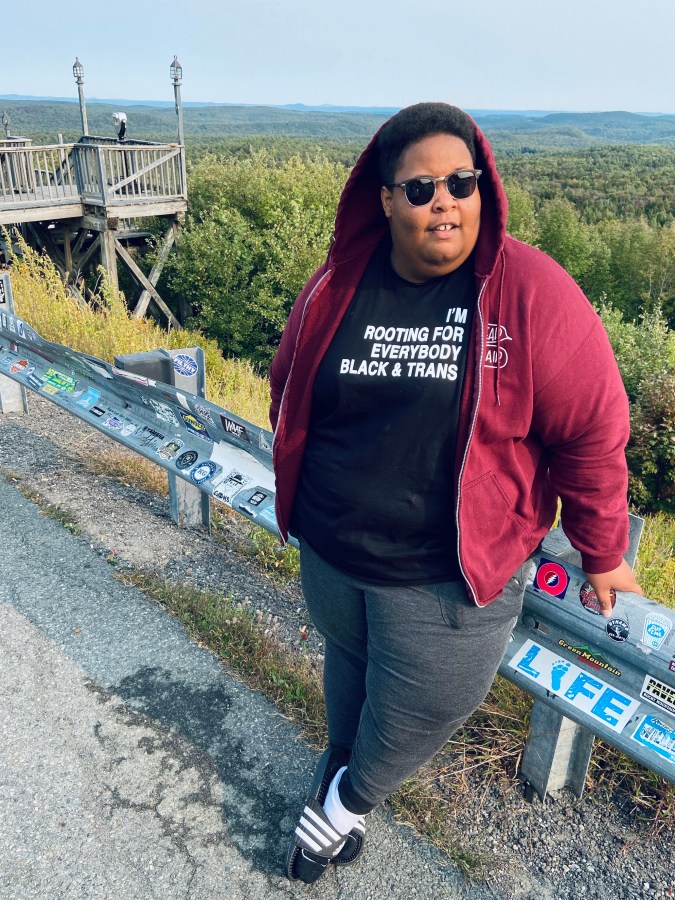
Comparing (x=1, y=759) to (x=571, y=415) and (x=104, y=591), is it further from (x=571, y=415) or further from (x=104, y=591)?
(x=571, y=415)

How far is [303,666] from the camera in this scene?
2.95 m

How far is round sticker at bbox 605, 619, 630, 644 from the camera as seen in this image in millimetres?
1949

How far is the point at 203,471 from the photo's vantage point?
3.58 m

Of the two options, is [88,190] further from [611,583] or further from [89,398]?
[611,583]

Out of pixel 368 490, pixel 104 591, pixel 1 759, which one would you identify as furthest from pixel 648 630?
pixel 104 591

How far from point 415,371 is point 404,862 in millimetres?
1444

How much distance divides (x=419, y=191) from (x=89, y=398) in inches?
131

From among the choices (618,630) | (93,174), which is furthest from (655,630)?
(93,174)

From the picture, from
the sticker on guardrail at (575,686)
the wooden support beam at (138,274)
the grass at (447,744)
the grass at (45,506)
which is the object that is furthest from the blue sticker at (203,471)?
the wooden support beam at (138,274)

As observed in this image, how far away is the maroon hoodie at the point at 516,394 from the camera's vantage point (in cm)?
164

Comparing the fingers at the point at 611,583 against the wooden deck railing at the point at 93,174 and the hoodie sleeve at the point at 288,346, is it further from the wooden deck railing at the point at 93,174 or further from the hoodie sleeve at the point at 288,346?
the wooden deck railing at the point at 93,174

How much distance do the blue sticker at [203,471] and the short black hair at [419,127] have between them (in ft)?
6.87

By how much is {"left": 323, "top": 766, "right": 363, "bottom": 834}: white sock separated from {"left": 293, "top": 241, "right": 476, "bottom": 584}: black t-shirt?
713mm

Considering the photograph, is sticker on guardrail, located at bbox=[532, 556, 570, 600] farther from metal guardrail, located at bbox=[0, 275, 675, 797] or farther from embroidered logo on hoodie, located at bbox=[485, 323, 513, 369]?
embroidered logo on hoodie, located at bbox=[485, 323, 513, 369]
